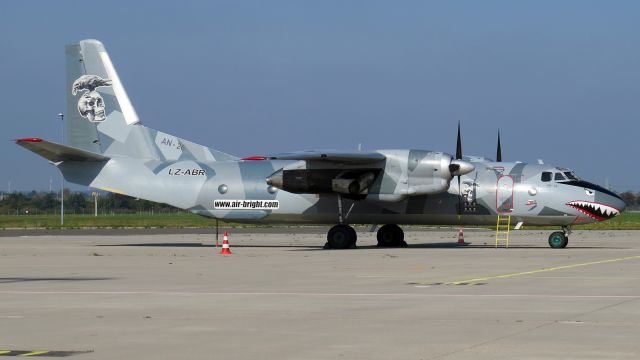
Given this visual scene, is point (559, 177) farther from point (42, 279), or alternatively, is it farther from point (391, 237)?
point (42, 279)

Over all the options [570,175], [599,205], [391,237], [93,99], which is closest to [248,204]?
[391,237]

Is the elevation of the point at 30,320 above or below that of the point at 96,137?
below

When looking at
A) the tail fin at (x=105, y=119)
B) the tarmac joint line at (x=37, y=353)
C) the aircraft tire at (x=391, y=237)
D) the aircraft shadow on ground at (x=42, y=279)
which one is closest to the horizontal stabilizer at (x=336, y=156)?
the aircraft tire at (x=391, y=237)

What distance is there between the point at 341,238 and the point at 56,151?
11.7 metres

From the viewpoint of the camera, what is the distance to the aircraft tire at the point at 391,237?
41219 mm

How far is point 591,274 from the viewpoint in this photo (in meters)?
23.5

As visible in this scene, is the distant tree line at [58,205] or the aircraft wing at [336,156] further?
the distant tree line at [58,205]

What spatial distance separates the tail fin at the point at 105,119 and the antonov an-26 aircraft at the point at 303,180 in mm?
42

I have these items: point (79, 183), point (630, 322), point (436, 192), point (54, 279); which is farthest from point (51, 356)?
point (79, 183)

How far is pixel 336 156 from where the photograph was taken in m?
36.9

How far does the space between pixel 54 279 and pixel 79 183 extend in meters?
19.3

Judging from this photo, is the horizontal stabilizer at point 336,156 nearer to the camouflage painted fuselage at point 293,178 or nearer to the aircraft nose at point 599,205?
the camouflage painted fuselage at point 293,178

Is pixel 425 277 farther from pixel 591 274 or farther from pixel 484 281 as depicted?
pixel 591 274

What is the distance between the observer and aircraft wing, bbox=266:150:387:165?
120ft
